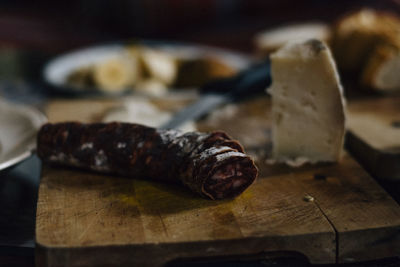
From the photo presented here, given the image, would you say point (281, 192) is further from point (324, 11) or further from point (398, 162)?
point (324, 11)

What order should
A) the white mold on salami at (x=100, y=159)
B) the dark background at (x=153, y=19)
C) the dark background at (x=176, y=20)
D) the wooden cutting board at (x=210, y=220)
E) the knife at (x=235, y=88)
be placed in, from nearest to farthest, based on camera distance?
the wooden cutting board at (x=210, y=220), the white mold on salami at (x=100, y=159), the knife at (x=235, y=88), the dark background at (x=153, y=19), the dark background at (x=176, y=20)

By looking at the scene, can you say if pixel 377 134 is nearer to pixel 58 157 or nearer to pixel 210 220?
pixel 210 220

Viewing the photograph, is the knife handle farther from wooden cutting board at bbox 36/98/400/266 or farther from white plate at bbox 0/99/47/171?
white plate at bbox 0/99/47/171

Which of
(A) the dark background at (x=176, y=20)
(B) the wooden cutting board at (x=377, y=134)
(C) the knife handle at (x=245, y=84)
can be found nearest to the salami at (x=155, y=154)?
(B) the wooden cutting board at (x=377, y=134)

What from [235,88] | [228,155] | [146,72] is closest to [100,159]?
[228,155]

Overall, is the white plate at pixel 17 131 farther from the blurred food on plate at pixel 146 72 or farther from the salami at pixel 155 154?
the blurred food on plate at pixel 146 72

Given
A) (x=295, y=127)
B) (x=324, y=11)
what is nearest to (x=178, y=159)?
(x=295, y=127)
